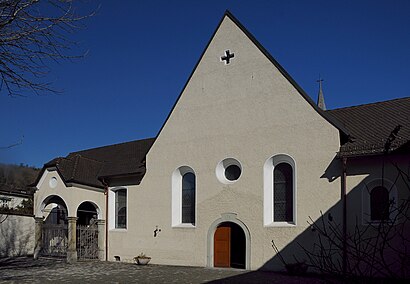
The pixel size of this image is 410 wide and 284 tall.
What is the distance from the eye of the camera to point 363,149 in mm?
14375

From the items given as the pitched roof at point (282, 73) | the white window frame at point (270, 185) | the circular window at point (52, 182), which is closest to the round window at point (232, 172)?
the white window frame at point (270, 185)

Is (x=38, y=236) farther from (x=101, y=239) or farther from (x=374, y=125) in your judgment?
(x=374, y=125)

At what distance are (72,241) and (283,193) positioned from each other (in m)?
10.8

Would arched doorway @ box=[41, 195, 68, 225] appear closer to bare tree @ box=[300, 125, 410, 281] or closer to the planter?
the planter

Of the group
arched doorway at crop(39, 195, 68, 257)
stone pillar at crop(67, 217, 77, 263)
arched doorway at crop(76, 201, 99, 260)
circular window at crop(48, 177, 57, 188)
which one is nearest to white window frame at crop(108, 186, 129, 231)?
arched doorway at crop(76, 201, 99, 260)

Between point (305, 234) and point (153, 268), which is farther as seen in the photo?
point (153, 268)

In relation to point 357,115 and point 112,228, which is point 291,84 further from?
point 112,228

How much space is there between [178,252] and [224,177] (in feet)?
13.0

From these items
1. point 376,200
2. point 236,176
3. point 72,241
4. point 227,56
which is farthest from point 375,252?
point 72,241

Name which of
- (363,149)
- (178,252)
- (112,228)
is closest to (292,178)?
(363,149)

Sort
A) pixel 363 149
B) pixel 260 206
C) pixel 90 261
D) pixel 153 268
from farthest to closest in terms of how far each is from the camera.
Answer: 1. pixel 90 261
2. pixel 153 268
3. pixel 260 206
4. pixel 363 149

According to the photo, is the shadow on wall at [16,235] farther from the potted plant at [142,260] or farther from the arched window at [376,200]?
the arched window at [376,200]

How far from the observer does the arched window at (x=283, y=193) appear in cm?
1644

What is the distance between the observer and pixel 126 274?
54.0 feet
